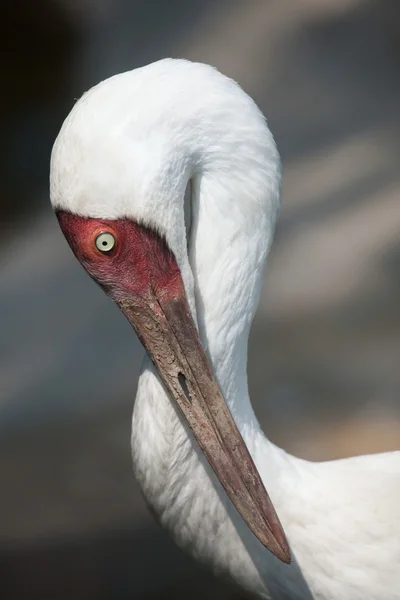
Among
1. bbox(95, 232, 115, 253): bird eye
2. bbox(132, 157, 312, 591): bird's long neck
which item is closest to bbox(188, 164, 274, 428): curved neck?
bbox(132, 157, 312, 591): bird's long neck

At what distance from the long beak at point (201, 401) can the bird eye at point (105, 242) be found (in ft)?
0.49

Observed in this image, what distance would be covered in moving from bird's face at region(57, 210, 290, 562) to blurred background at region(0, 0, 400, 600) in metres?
1.03

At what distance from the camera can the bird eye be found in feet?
6.44

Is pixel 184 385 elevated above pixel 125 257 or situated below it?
below

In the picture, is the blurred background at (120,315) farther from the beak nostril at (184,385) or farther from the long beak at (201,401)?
the beak nostril at (184,385)

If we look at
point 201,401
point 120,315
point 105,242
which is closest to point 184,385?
point 201,401

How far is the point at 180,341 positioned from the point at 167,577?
1.57 meters

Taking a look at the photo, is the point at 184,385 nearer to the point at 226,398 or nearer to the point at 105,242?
the point at 226,398

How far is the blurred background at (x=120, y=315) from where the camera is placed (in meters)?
3.57

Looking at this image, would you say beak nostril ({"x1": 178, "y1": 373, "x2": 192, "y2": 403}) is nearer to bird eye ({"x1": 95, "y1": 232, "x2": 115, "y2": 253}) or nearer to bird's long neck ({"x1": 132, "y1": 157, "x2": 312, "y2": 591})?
bird's long neck ({"x1": 132, "y1": 157, "x2": 312, "y2": 591})

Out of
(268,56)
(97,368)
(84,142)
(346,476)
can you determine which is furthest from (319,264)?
(84,142)

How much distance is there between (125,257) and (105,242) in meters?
0.06

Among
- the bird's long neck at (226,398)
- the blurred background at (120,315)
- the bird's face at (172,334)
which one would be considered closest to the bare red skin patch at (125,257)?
the bird's face at (172,334)

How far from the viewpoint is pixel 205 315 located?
2.18 meters
